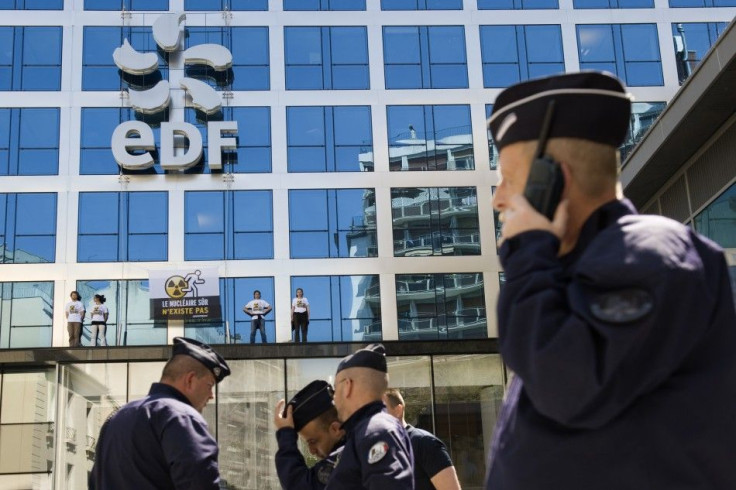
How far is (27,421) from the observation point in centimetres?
2756

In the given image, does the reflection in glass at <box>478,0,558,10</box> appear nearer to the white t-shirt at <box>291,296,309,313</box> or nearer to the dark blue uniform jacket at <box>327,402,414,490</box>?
the white t-shirt at <box>291,296,309,313</box>

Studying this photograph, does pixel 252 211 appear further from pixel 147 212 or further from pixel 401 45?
pixel 401 45

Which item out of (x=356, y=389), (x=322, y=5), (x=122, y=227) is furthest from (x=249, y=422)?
(x=356, y=389)

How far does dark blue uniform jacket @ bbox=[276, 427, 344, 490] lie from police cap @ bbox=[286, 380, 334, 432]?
22cm

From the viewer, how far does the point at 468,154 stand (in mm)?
30812

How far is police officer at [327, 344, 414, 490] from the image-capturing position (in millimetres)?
4652

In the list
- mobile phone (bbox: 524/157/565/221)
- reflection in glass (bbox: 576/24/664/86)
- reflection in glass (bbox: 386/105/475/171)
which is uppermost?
reflection in glass (bbox: 576/24/664/86)

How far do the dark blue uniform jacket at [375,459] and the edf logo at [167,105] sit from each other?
25.6 metres

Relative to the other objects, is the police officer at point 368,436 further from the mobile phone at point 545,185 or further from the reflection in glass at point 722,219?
the reflection in glass at point 722,219

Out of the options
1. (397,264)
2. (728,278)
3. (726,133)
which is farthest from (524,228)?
(397,264)

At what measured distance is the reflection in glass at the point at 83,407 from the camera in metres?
26.9

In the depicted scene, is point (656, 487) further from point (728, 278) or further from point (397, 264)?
point (397, 264)

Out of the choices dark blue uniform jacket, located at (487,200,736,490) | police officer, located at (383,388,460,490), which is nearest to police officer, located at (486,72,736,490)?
dark blue uniform jacket, located at (487,200,736,490)

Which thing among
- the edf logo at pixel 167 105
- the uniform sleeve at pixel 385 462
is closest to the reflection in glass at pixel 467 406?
the edf logo at pixel 167 105
